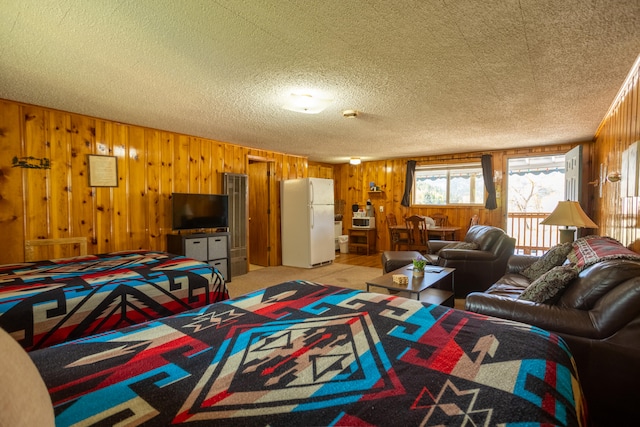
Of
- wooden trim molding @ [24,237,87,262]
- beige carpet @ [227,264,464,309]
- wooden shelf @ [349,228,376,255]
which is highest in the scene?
wooden trim molding @ [24,237,87,262]

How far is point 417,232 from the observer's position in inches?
255

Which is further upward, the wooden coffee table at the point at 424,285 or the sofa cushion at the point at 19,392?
the sofa cushion at the point at 19,392

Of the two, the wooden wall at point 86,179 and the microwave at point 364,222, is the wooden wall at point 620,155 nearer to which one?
the microwave at point 364,222

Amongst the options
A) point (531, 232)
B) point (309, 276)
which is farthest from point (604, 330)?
point (531, 232)

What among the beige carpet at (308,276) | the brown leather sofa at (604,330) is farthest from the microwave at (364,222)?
the brown leather sofa at (604,330)

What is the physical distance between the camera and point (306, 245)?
239 inches

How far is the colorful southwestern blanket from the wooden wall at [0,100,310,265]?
4771 mm

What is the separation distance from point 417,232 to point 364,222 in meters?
1.65

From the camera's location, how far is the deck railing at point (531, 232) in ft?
22.1

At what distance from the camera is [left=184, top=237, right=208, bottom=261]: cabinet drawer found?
441 centimetres

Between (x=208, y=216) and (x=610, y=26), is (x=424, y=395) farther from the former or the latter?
(x=208, y=216)

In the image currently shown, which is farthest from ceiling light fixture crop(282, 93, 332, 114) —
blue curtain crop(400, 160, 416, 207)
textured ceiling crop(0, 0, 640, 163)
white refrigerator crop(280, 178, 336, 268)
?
blue curtain crop(400, 160, 416, 207)

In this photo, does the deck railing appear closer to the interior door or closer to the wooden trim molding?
the interior door

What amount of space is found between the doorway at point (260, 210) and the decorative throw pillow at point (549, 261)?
453 centimetres
